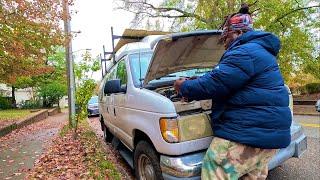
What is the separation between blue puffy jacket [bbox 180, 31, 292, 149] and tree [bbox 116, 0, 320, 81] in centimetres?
1535

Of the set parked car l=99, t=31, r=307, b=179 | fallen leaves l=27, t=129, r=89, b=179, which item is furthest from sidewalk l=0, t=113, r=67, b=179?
parked car l=99, t=31, r=307, b=179

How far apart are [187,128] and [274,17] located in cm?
1646

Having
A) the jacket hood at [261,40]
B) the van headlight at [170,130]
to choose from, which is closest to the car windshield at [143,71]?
the van headlight at [170,130]

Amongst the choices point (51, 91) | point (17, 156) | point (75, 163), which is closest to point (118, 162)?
point (75, 163)

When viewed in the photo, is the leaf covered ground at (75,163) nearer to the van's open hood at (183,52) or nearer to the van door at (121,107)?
the van door at (121,107)

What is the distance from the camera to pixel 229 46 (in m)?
3.04

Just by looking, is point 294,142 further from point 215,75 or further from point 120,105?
point 120,105

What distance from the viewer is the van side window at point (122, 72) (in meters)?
5.67

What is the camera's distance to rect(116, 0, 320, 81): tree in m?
18.4

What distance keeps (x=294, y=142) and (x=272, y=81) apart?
6.26 ft

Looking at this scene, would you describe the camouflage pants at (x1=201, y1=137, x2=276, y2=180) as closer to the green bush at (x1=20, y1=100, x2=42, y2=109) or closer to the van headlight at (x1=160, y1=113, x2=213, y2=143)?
the van headlight at (x1=160, y1=113, x2=213, y2=143)

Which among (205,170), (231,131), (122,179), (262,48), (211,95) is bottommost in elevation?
(122,179)

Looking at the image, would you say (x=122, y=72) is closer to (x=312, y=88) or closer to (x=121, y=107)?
(x=121, y=107)

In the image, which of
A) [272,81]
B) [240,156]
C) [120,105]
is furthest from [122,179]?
[272,81]
